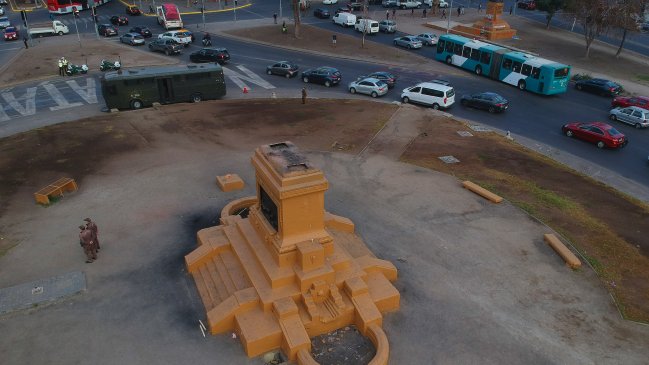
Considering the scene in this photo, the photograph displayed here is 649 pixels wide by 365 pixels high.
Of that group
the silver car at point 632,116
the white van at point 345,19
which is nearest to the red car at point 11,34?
the white van at point 345,19

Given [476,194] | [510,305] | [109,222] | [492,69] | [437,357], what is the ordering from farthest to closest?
[492,69], [476,194], [109,222], [510,305], [437,357]

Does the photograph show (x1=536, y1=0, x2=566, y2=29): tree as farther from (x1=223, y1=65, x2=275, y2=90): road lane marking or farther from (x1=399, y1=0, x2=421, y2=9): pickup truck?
(x1=223, y1=65, x2=275, y2=90): road lane marking

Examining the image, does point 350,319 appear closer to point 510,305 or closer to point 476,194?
point 510,305

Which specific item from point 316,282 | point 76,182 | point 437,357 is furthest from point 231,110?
point 437,357

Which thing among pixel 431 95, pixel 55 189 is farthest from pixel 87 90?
pixel 431 95

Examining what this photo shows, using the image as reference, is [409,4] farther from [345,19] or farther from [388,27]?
[388,27]

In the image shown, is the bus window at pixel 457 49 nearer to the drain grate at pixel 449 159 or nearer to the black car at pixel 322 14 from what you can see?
the drain grate at pixel 449 159
